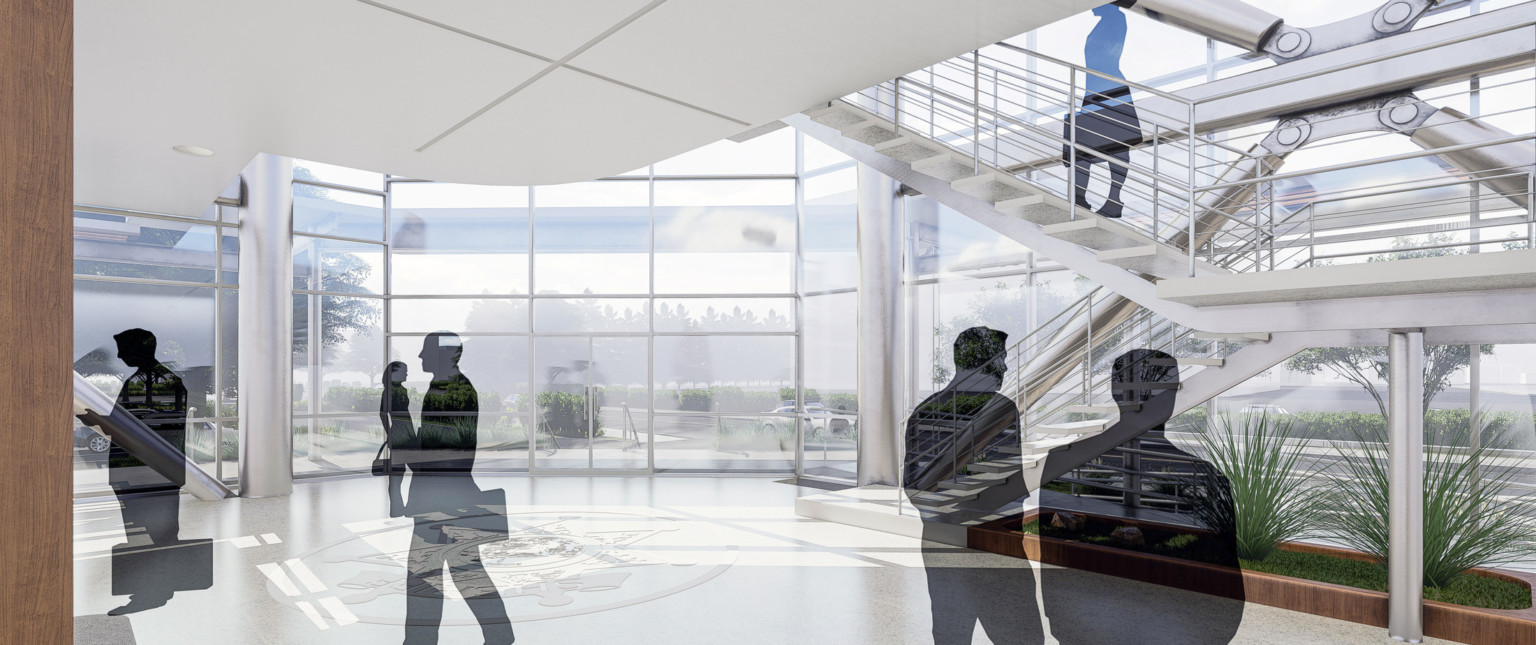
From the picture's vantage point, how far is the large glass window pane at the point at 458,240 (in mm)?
11227

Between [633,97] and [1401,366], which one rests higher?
[633,97]

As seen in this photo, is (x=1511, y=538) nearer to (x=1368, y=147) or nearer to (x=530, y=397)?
(x=1368, y=147)

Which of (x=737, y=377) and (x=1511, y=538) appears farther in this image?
(x=737, y=377)

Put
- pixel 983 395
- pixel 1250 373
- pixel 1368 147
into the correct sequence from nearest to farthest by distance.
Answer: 1. pixel 1250 373
2. pixel 1368 147
3. pixel 983 395

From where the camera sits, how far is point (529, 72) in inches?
147

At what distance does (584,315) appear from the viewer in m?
11.2

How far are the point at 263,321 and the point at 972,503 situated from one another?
829 centimetres

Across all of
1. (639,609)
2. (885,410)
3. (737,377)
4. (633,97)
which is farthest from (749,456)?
(633,97)

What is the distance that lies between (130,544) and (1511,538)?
33.7 ft

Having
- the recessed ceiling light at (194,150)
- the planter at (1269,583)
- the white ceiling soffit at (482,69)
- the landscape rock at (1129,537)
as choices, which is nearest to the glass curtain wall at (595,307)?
the planter at (1269,583)

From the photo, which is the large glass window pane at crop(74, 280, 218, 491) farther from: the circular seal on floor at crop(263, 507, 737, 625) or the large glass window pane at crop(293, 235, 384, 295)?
the circular seal on floor at crop(263, 507, 737, 625)

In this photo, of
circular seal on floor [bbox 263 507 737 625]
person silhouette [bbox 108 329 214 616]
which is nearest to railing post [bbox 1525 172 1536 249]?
circular seal on floor [bbox 263 507 737 625]

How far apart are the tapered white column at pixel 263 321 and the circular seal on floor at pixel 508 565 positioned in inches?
103

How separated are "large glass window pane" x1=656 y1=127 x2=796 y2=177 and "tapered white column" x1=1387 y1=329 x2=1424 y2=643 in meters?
7.55
